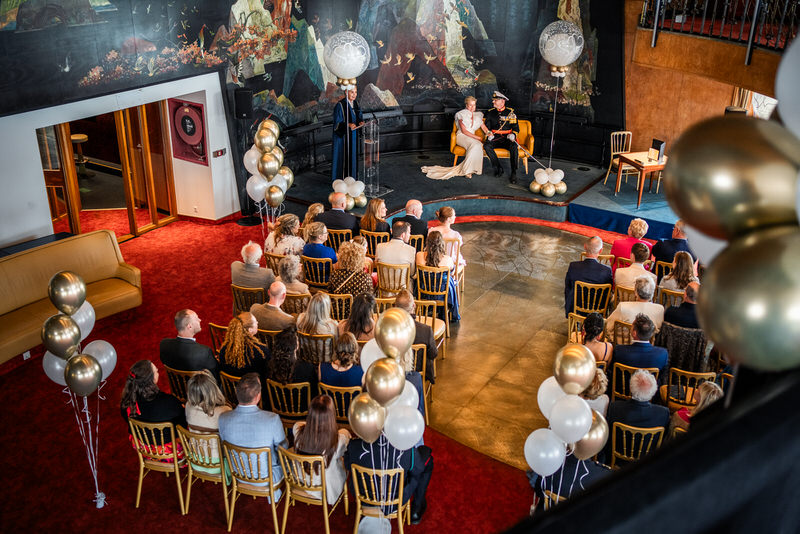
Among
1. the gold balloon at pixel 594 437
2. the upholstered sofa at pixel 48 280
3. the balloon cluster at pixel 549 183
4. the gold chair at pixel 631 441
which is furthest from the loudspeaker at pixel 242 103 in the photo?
the gold balloon at pixel 594 437

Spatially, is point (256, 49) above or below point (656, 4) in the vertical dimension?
below

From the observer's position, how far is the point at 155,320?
8.45 metres

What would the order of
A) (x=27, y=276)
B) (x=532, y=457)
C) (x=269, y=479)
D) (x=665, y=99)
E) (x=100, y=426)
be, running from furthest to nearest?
(x=665, y=99), (x=27, y=276), (x=100, y=426), (x=269, y=479), (x=532, y=457)

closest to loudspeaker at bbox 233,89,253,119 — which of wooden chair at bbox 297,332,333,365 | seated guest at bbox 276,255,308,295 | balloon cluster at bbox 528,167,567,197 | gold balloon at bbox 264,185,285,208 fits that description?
gold balloon at bbox 264,185,285,208

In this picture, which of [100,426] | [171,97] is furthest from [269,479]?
[171,97]

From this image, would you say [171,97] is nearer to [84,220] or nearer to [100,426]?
[84,220]

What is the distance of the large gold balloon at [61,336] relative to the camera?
539 centimetres

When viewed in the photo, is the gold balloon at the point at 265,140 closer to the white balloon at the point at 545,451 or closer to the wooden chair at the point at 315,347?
the wooden chair at the point at 315,347

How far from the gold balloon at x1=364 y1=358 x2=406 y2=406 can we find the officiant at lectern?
24.2 ft

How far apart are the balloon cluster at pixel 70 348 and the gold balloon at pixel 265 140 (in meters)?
4.04

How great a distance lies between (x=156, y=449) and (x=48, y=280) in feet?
11.8

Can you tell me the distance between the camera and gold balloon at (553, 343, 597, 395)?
452cm

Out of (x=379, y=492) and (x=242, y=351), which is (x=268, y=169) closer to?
(x=242, y=351)

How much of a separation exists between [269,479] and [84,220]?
781 cm
